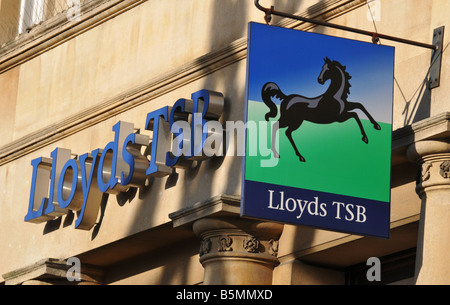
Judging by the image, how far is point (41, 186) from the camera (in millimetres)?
16969

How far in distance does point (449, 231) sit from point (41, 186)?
7.10 m

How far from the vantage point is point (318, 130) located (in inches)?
456

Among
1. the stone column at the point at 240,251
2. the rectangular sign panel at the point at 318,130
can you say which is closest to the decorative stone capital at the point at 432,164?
the rectangular sign panel at the point at 318,130

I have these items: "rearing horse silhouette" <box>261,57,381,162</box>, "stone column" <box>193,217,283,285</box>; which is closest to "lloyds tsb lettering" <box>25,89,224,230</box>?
"stone column" <box>193,217,283,285</box>

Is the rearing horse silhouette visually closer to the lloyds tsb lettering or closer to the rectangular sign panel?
the rectangular sign panel

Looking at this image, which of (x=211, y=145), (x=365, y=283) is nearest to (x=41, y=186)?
(x=211, y=145)

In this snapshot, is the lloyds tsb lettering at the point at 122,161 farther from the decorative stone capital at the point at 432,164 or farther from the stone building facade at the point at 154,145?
the decorative stone capital at the point at 432,164

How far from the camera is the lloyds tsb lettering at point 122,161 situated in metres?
14.4

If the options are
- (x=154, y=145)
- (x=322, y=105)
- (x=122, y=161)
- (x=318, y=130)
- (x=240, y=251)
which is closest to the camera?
(x=318, y=130)

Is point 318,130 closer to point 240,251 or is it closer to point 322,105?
point 322,105

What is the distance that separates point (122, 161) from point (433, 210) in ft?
16.7

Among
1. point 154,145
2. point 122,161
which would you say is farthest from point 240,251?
point 122,161

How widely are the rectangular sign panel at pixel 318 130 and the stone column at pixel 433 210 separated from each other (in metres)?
0.48

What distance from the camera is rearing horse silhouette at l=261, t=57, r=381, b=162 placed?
11.5 metres
